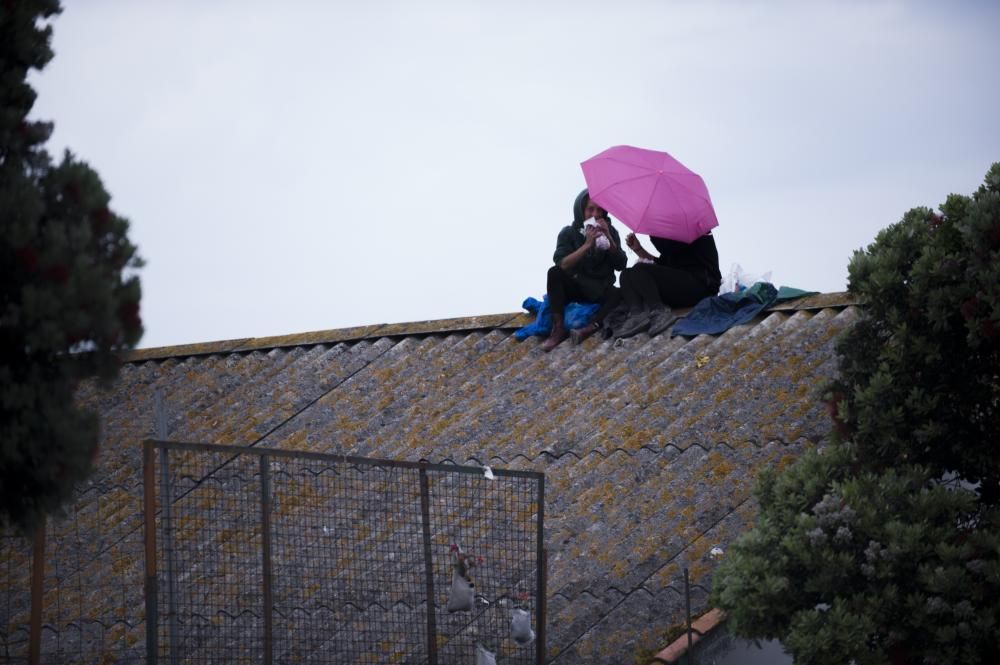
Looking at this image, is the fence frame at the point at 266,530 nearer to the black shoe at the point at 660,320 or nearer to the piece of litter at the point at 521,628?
the piece of litter at the point at 521,628

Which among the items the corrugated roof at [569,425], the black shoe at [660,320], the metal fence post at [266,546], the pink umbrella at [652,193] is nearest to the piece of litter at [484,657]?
the corrugated roof at [569,425]

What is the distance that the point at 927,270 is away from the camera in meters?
6.02

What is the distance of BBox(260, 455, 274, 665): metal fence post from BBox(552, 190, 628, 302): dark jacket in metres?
5.03

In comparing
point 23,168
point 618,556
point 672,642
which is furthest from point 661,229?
point 23,168

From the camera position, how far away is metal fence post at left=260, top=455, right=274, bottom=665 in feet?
18.0

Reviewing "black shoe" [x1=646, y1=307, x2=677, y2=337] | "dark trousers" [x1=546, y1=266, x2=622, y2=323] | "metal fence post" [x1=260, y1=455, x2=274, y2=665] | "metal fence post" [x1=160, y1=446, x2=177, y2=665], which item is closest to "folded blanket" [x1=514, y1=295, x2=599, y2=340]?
Answer: "dark trousers" [x1=546, y1=266, x2=622, y2=323]

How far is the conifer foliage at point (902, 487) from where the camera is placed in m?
5.25

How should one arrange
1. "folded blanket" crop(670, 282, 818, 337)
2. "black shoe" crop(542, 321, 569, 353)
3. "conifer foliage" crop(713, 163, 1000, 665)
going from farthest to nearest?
1. "black shoe" crop(542, 321, 569, 353)
2. "folded blanket" crop(670, 282, 818, 337)
3. "conifer foliage" crop(713, 163, 1000, 665)

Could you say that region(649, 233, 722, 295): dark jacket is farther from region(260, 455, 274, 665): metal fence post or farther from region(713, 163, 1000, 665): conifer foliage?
region(260, 455, 274, 665): metal fence post

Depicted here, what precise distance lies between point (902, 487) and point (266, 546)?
286cm

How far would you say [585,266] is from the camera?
10.2 meters

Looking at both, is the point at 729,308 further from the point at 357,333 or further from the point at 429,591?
the point at 429,591

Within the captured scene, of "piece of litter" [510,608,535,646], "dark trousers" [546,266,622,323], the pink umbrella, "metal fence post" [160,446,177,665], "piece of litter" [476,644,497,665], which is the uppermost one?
the pink umbrella

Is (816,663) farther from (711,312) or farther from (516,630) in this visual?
(711,312)
